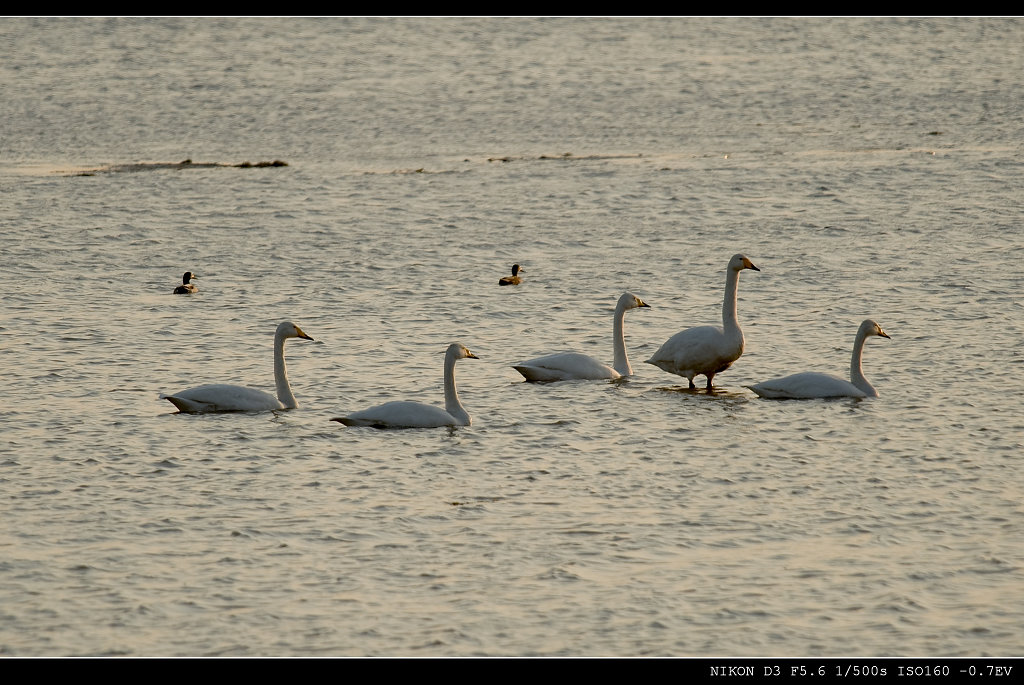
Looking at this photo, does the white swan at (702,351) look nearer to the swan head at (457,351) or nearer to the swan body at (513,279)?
the swan head at (457,351)

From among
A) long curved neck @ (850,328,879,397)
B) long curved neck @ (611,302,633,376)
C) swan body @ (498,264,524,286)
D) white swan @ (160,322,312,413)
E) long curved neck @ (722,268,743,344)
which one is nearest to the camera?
white swan @ (160,322,312,413)

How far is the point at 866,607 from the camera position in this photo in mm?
8469

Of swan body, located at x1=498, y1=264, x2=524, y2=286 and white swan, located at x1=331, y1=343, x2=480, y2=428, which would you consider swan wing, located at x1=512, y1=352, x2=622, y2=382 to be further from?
swan body, located at x1=498, y1=264, x2=524, y2=286

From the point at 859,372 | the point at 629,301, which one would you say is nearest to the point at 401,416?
the point at 629,301

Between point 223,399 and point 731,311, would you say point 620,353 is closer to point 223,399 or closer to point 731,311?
A: point 731,311

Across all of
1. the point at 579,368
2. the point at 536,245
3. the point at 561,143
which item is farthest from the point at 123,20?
the point at 579,368

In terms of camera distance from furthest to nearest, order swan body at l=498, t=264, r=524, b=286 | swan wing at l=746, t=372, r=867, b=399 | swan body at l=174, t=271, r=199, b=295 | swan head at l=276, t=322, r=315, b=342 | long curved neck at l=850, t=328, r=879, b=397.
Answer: swan body at l=498, t=264, r=524, b=286 < swan body at l=174, t=271, r=199, b=295 < swan head at l=276, t=322, r=315, b=342 < long curved neck at l=850, t=328, r=879, b=397 < swan wing at l=746, t=372, r=867, b=399

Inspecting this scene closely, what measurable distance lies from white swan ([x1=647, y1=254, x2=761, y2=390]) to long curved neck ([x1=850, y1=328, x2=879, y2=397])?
1069mm

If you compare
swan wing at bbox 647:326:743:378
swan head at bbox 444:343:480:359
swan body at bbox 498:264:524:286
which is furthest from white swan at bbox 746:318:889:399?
swan body at bbox 498:264:524:286

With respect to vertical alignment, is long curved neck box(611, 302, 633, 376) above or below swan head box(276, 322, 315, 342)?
below

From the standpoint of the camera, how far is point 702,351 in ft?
45.5

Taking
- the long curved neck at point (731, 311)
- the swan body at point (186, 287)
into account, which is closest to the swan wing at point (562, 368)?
the long curved neck at point (731, 311)

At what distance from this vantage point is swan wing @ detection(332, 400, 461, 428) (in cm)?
1231

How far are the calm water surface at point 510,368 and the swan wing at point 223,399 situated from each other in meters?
0.14
